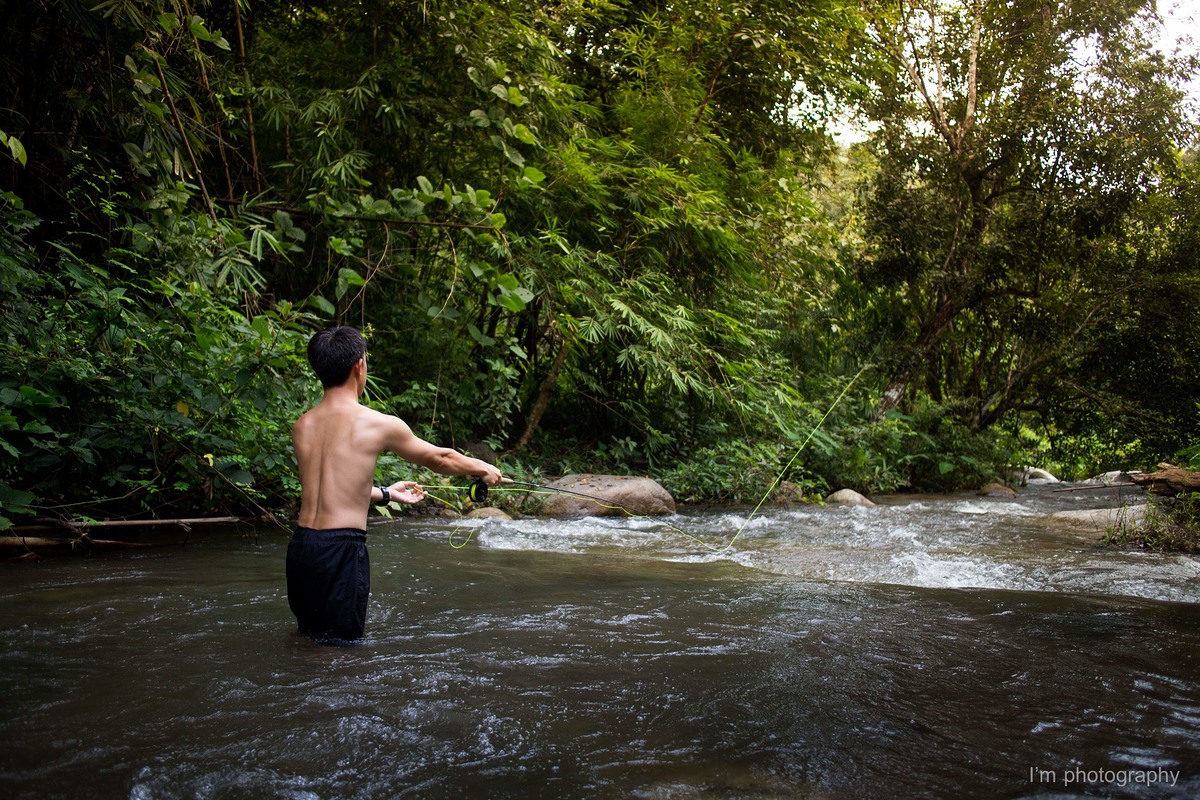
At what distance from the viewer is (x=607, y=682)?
291 cm

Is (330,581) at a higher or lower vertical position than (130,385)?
lower

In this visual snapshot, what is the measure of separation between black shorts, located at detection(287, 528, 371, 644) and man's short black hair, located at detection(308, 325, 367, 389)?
0.60 metres

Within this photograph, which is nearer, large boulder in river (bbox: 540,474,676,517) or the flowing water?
the flowing water

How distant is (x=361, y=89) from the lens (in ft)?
23.3

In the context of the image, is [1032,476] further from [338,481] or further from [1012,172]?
[338,481]

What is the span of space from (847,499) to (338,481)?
779 centimetres

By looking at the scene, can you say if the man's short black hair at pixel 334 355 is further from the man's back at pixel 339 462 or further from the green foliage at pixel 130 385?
the green foliage at pixel 130 385

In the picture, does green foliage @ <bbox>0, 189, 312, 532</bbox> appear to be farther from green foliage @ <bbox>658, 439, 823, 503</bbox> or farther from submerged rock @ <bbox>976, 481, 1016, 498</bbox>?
submerged rock @ <bbox>976, 481, 1016, 498</bbox>

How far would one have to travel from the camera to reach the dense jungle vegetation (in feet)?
16.3

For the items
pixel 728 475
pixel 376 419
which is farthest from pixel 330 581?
pixel 728 475

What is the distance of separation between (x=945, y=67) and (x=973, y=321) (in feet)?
13.7

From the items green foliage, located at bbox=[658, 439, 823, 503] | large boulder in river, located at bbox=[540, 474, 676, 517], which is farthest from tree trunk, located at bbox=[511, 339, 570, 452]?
green foliage, located at bbox=[658, 439, 823, 503]

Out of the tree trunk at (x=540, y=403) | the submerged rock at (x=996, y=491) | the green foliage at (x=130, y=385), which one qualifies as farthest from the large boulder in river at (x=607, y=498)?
the submerged rock at (x=996, y=491)

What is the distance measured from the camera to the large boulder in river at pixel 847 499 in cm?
974
